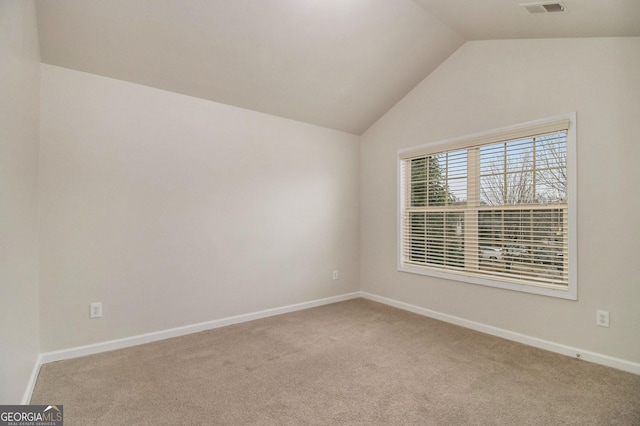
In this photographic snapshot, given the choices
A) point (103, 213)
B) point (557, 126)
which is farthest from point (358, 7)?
point (103, 213)

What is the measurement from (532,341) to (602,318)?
1.90 ft

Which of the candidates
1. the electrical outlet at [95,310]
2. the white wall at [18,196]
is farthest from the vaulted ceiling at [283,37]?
the electrical outlet at [95,310]

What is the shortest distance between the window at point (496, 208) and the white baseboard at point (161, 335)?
62.3 inches

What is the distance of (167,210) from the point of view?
3125 mm

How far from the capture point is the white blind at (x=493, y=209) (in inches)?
112

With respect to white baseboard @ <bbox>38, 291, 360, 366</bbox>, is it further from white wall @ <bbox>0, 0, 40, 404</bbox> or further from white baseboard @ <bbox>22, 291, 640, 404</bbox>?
white wall @ <bbox>0, 0, 40, 404</bbox>

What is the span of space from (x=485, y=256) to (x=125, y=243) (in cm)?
349

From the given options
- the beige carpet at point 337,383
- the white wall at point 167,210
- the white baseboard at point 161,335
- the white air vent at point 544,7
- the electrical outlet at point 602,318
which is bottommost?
the beige carpet at point 337,383

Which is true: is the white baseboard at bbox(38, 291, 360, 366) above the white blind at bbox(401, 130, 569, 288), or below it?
below

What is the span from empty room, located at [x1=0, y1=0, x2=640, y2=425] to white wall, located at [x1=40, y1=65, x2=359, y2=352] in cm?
2

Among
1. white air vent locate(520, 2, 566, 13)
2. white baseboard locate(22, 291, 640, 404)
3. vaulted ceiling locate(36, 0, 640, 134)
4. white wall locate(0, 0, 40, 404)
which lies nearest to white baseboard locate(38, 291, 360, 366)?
white baseboard locate(22, 291, 640, 404)

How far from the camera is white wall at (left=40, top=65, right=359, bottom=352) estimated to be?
265 cm

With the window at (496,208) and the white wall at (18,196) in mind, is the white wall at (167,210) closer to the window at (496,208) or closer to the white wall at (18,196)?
the white wall at (18,196)

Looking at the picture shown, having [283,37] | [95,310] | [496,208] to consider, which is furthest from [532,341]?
[95,310]
